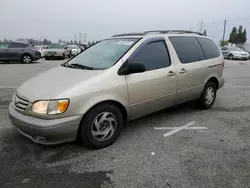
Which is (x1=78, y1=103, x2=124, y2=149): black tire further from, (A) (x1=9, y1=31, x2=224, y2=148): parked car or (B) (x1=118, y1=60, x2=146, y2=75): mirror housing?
(B) (x1=118, y1=60, x2=146, y2=75): mirror housing

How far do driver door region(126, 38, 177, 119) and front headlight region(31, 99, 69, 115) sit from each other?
999 millimetres

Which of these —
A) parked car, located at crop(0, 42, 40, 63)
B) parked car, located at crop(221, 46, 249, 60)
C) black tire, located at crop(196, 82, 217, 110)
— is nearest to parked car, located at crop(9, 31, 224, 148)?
black tire, located at crop(196, 82, 217, 110)

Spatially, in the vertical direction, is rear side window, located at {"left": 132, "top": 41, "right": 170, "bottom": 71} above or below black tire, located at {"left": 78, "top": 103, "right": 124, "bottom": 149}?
above

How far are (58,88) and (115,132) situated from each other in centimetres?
107

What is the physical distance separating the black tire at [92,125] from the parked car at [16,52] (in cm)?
1432

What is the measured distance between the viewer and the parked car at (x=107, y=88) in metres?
2.77

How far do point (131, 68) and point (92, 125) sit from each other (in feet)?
3.26

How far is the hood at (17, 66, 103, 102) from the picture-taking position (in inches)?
111

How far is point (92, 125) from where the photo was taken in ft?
9.91

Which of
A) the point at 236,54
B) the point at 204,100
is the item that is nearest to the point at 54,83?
the point at 204,100

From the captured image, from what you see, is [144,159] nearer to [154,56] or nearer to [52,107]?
[52,107]

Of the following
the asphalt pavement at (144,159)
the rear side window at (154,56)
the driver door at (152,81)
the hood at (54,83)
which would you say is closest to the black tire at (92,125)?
the asphalt pavement at (144,159)

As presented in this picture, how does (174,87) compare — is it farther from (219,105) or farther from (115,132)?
(219,105)

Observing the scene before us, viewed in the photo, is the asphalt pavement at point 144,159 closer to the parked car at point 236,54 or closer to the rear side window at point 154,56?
the rear side window at point 154,56
